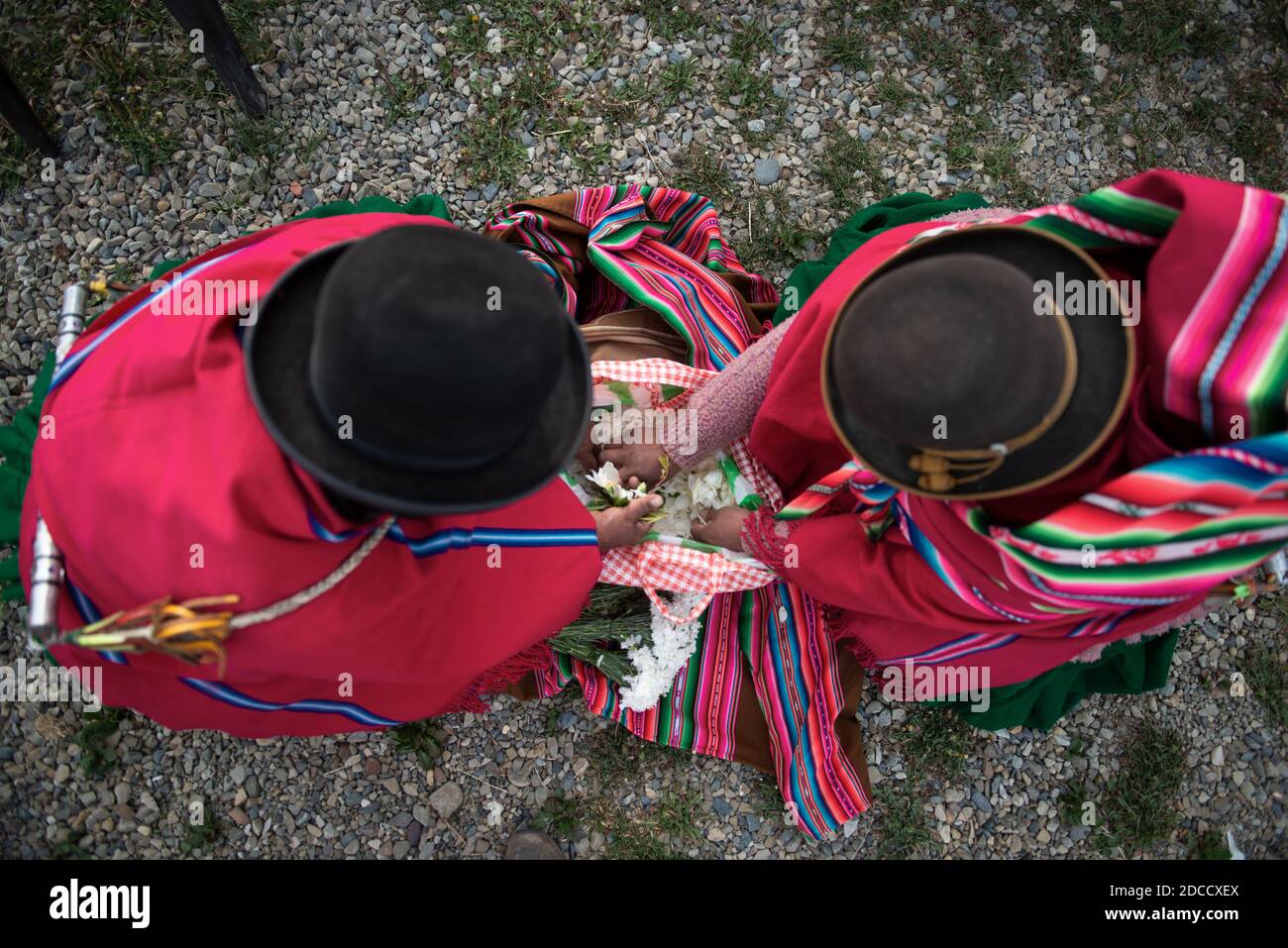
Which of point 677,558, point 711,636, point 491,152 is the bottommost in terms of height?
point 711,636

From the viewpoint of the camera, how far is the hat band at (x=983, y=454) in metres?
1.62

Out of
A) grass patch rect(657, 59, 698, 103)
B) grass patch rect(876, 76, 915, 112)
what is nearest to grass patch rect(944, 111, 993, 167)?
grass patch rect(876, 76, 915, 112)

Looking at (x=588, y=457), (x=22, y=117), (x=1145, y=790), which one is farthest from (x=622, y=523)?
(x=22, y=117)

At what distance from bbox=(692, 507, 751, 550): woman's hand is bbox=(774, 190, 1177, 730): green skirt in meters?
0.87

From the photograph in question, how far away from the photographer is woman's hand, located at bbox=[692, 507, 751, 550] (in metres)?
2.79

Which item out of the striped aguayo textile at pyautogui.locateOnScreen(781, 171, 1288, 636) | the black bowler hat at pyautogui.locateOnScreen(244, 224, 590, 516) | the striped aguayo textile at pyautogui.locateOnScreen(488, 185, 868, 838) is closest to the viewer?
the black bowler hat at pyautogui.locateOnScreen(244, 224, 590, 516)

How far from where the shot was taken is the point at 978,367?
153cm

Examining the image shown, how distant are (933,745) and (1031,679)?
0.69 m

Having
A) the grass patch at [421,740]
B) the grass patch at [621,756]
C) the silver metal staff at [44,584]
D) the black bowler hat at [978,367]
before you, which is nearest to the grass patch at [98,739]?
the grass patch at [421,740]

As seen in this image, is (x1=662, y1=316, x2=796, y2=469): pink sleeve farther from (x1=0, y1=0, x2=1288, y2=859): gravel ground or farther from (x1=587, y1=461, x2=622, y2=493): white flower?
(x1=0, y1=0, x2=1288, y2=859): gravel ground

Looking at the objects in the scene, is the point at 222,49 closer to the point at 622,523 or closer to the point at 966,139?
the point at 622,523

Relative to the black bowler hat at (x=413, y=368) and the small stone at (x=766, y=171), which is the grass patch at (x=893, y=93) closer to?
the small stone at (x=766, y=171)
